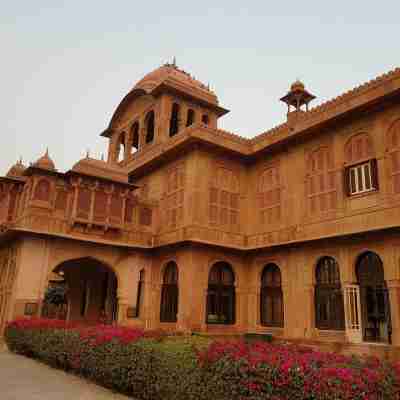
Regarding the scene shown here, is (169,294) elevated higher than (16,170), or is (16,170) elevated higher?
(16,170)

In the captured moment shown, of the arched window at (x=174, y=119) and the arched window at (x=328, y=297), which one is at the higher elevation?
the arched window at (x=174, y=119)

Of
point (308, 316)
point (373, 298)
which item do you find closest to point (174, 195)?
point (308, 316)

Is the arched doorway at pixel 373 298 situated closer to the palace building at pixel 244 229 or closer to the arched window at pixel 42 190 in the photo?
the palace building at pixel 244 229

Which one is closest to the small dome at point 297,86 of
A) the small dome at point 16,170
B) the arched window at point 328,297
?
the arched window at point 328,297

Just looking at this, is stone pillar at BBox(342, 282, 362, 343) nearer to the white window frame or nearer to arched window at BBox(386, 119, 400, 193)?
the white window frame

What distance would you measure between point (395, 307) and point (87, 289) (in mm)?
15156

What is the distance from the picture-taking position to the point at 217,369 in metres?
6.44

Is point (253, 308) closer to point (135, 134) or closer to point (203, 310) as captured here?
point (203, 310)

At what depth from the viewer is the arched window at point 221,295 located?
17109mm

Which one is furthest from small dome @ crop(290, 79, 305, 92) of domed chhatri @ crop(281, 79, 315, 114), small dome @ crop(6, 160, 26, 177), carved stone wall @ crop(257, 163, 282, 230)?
small dome @ crop(6, 160, 26, 177)

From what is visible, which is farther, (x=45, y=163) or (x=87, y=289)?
(x=87, y=289)

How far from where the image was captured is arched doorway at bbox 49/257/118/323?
21547 mm

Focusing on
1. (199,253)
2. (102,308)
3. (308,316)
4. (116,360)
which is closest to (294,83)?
(199,253)

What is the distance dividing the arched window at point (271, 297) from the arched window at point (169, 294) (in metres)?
3.62
